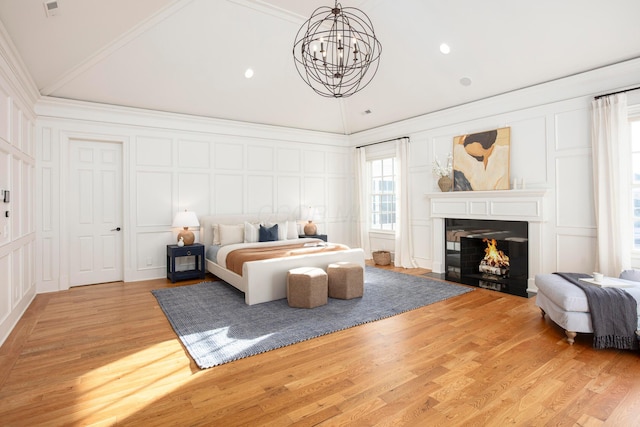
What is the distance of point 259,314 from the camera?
154 inches

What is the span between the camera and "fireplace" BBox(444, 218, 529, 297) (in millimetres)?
4957

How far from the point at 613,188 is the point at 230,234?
5403mm

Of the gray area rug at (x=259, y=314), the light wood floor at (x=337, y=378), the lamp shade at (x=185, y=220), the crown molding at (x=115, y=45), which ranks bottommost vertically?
the light wood floor at (x=337, y=378)

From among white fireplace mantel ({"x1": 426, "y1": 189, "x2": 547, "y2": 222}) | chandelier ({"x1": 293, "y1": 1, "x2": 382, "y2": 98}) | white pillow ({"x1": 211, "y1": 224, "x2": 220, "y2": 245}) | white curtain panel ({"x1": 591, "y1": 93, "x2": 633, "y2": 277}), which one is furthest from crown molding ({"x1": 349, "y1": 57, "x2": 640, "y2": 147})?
white pillow ({"x1": 211, "y1": 224, "x2": 220, "y2": 245})

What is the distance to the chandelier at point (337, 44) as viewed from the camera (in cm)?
298

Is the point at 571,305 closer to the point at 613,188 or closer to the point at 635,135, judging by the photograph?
the point at 613,188

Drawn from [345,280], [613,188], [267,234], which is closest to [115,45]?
[267,234]

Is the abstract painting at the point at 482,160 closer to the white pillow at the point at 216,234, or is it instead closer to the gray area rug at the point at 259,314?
the gray area rug at the point at 259,314

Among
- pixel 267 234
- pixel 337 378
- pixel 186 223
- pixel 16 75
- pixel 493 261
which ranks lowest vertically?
pixel 337 378

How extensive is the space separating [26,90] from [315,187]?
501 cm

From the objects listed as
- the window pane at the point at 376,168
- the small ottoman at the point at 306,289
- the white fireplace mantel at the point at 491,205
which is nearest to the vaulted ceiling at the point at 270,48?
the window pane at the point at 376,168

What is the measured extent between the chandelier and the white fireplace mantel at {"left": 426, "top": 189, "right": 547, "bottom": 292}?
7.77ft

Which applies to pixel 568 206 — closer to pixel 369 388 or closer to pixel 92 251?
pixel 369 388

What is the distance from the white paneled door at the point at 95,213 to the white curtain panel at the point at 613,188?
679 centimetres
